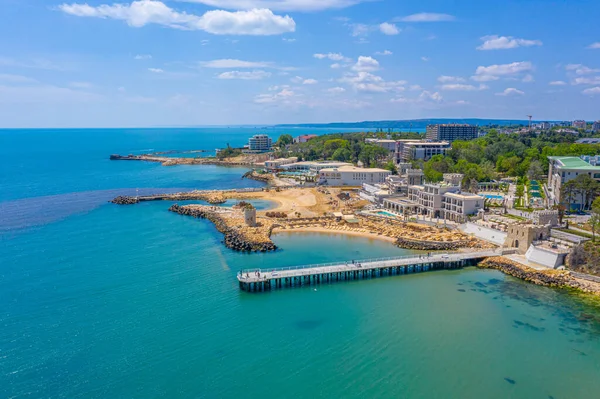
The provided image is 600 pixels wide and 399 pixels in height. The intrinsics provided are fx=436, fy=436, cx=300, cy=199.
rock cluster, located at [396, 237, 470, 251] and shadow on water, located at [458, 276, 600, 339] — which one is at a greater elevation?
rock cluster, located at [396, 237, 470, 251]

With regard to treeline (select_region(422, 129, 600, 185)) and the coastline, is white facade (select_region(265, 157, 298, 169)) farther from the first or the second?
the coastline

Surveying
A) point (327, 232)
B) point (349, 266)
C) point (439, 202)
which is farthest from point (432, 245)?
point (327, 232)

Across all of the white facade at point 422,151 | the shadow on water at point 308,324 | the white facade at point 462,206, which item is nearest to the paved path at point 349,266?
the shadow on water at point 308,324

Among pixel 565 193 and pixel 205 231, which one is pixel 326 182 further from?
pixel 565 193

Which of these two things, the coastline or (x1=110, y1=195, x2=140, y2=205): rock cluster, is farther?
(x1=110, y1=195, x2=140, y2=205): rock cluster

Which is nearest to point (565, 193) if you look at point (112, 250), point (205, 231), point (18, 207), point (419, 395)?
point (419, 395)

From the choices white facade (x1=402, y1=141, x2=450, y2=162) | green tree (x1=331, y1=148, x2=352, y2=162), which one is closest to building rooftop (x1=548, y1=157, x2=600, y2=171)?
white facade (x1=402, y1=141, x2=450, y2=162)
